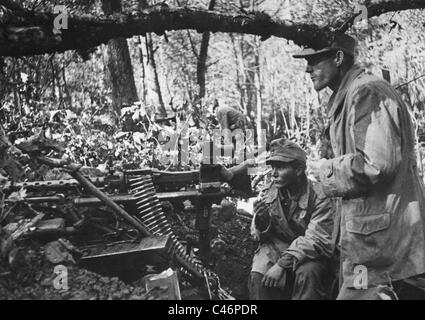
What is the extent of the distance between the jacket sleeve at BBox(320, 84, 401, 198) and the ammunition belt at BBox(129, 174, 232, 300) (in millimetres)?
1686

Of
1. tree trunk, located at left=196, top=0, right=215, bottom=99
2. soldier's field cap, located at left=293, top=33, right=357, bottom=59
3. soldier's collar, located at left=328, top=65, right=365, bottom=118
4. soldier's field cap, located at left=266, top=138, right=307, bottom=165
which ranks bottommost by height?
soldier's field cap, located at left=266, top=138, right=307, bottom=165

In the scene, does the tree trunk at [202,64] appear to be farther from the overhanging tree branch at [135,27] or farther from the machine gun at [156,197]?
the machine gun at [156,197]

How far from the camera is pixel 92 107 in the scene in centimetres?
675

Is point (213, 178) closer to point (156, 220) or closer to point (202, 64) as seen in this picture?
point (156, 220)

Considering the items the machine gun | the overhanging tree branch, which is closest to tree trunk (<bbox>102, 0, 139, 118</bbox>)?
the machine gun

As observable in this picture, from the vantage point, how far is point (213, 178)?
13.9 feet

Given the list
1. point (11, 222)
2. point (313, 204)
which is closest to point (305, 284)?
point (313, 204)

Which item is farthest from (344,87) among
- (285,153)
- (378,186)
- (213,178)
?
(213,178)

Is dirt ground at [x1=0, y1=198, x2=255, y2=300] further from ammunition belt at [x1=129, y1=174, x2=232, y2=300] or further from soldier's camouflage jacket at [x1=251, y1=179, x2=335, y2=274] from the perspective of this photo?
soldier's camouflage jacket at [x1=251, y1=179, x2=335, y2=274]

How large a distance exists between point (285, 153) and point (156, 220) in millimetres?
1498

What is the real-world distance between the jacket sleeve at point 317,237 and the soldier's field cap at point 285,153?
43cm

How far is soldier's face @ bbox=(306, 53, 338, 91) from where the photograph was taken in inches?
126

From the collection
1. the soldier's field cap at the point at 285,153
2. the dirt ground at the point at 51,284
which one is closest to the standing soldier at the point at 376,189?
the soldier's field cap at the point at 285,153

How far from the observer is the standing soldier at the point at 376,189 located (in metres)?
2.68
